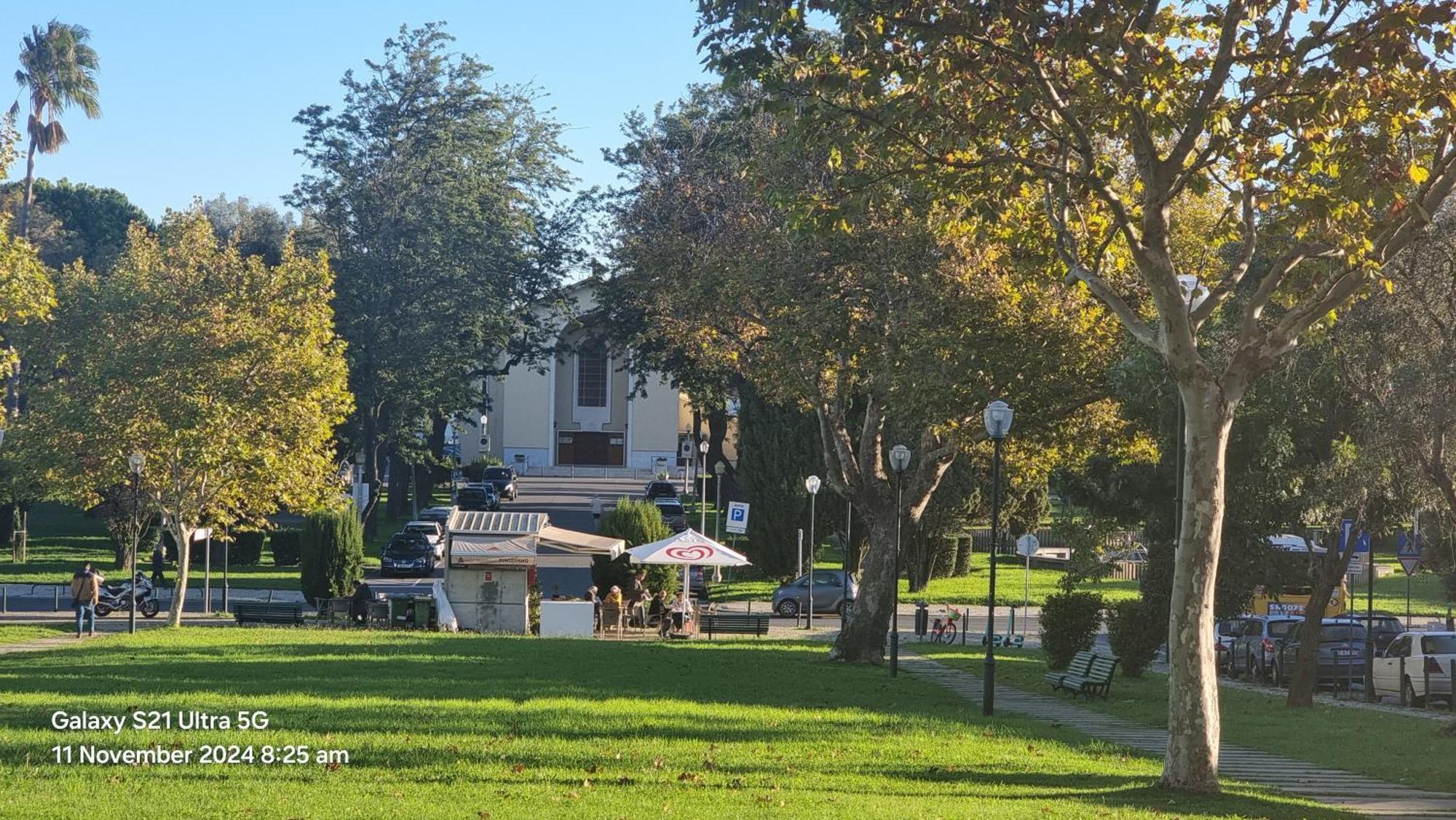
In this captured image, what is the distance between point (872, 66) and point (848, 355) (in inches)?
474

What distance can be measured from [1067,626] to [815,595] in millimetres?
16149

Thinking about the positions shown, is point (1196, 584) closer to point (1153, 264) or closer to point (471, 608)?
point (1153, 264)

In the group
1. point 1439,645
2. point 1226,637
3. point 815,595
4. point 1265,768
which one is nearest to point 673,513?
point 815,595

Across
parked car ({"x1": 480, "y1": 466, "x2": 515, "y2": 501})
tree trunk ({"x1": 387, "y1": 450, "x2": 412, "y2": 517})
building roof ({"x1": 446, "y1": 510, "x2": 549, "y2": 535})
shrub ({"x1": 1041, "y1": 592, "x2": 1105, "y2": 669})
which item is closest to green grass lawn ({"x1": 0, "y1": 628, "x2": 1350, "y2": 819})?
shrub ({"x1": 1041, "y1": 592, "x2": 1105, "y2": 669})

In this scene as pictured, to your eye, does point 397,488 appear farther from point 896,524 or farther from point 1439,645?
point 1439,645

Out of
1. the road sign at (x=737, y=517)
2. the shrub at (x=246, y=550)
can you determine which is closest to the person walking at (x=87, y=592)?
the road sign at (x=737, y=517)

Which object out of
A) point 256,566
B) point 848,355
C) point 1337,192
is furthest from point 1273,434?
point 256,566

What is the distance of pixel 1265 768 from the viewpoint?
1573 centimetres

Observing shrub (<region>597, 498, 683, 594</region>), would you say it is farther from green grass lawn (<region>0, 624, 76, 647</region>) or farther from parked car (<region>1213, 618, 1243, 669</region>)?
parked car (<region>1213, 618, 1243, 669</region>)

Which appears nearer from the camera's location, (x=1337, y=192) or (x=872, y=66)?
(x=1337, y=192)

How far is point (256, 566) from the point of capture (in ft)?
171

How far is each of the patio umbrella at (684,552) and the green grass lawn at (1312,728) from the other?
653 centimetres

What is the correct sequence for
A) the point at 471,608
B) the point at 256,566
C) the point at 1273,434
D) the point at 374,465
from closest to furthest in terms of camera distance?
the point at 1273,434 → the point at 471,608 → the point at 256,566 → the point at 374,465

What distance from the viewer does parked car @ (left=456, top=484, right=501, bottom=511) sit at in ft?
216
